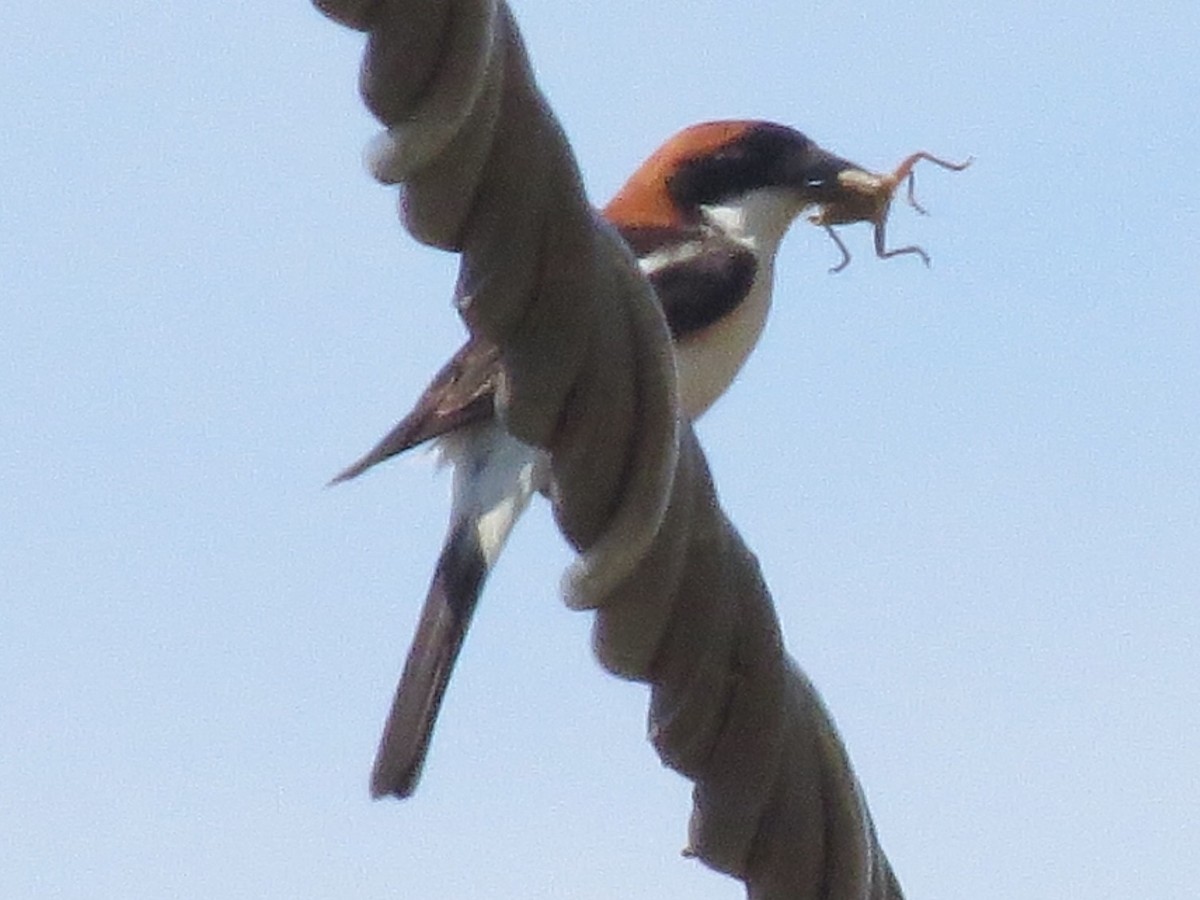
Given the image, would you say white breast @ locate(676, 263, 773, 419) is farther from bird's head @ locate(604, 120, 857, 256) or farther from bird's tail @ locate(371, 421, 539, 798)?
bird's tail @ locate(371, 421, 539, 798)

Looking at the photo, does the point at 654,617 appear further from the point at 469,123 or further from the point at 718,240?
the point at 718,240

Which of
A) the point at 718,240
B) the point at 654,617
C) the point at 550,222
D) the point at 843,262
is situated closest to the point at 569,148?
the point at 550,222

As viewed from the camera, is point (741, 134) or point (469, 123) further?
point (741, 134)

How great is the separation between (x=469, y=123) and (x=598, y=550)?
0.46m

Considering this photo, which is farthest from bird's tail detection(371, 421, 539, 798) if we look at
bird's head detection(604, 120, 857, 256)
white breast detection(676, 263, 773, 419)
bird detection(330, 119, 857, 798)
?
bird's head detection(604, 120, 857, 256)


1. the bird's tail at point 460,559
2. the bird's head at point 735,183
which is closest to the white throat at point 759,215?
the bird's head at point 735,183

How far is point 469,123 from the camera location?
218 centimetres

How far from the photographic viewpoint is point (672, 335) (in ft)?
13.7

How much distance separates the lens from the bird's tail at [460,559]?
4.66m

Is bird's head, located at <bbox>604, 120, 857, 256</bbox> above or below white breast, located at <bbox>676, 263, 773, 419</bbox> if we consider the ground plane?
above

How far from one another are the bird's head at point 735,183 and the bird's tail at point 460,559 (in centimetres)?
125

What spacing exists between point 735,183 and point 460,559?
1679 mm

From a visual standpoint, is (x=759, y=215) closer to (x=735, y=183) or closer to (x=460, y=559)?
(x=735, y=183)

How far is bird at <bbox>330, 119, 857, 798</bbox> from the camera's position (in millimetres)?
4773
